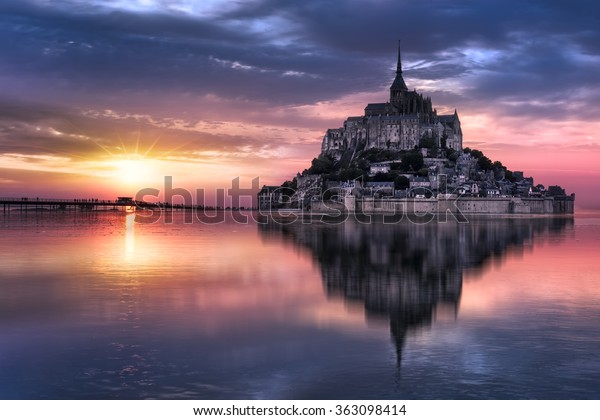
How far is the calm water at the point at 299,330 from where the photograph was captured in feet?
28.9

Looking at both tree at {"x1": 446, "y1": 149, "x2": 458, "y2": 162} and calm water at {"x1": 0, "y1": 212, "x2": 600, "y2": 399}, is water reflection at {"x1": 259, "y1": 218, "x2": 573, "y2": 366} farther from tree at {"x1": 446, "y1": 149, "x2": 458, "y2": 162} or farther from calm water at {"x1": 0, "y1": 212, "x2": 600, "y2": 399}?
tree at {"x1": 446, "y1": 149, "x2": 458, "y2": 162}

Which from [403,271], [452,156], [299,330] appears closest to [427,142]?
[452,156]

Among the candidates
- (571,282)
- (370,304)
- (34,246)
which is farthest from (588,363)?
(34,246)

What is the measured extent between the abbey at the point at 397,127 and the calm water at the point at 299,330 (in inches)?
3689

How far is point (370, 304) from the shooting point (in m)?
15.2

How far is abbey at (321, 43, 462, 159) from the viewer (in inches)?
4601

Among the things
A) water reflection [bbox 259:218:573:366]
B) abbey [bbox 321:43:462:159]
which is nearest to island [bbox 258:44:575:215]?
abbey [bbox 321:43:462:159]

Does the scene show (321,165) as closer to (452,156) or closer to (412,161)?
(412,161)

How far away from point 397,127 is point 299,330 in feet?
352

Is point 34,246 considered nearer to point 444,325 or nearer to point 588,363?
point 444,325

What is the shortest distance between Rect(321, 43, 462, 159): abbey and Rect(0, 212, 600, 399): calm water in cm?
A: 9370

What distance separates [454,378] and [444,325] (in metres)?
3.75

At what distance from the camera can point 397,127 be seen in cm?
11719

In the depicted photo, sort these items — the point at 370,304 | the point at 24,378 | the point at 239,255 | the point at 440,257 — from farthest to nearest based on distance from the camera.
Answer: the point at 239,255 < the point at 440,257 < the point at 370,304 < the point at 24,378
